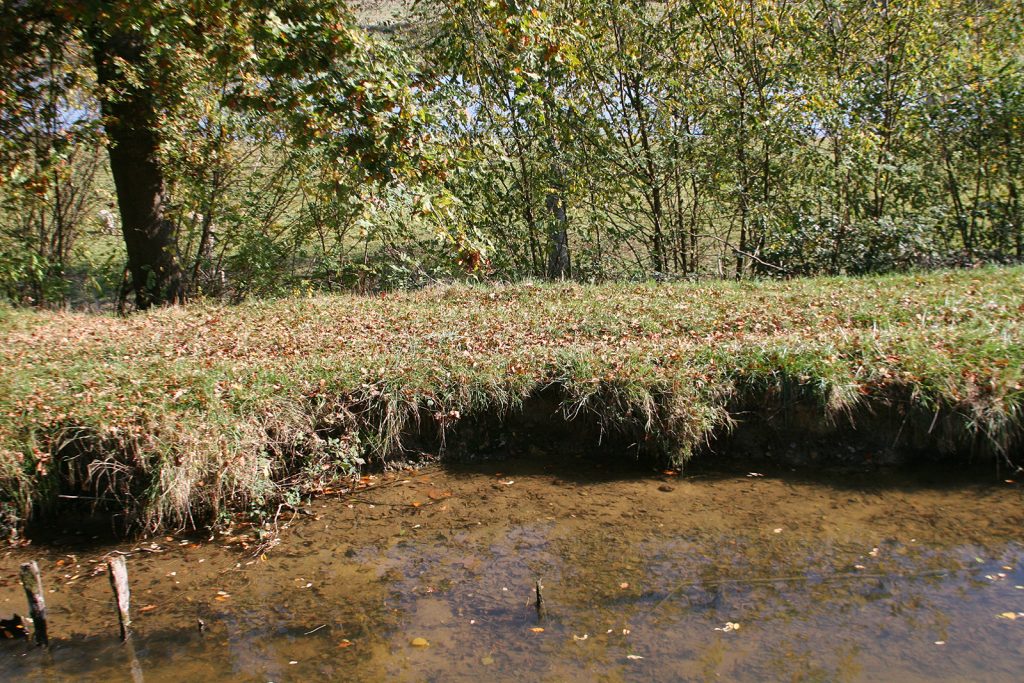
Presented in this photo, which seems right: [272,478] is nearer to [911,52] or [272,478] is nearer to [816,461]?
[816,461]

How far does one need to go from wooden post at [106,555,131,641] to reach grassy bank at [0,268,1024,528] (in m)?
0.99

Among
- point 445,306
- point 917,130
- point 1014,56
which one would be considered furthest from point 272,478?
point 1014,56

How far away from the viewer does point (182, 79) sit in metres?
9.96

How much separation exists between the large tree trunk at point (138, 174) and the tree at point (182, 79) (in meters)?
0.01

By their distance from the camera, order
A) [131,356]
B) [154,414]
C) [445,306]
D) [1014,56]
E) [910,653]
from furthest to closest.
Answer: [1014,56], [445,306], [131,356], [154,414], [910,653]

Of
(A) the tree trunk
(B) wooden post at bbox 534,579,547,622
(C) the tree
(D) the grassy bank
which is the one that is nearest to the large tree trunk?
(C) the tree

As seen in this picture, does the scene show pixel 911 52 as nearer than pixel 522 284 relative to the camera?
No

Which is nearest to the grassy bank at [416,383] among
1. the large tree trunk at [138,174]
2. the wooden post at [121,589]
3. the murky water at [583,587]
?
the murky water at [583,587]

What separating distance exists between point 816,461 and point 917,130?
746 cm

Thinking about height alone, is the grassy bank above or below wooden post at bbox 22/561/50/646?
above

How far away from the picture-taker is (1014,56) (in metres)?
11.0

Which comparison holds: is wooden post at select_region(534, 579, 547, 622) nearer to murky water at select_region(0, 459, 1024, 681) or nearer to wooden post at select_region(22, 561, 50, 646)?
murky water at select_region(0, 459, 1024, 681)

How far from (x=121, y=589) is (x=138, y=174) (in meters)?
7.55

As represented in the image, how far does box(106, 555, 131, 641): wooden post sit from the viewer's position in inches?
155
